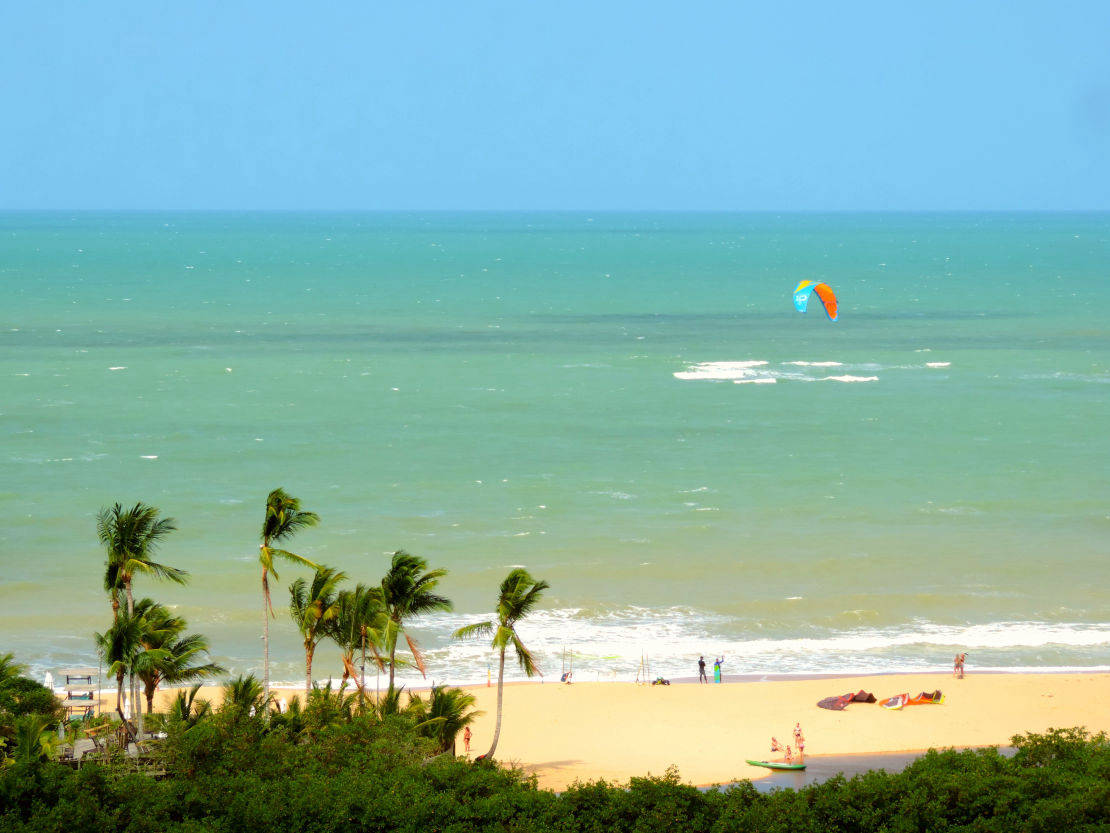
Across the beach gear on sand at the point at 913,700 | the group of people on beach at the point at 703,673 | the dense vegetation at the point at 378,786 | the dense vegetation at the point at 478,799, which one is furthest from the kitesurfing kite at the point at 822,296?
the dense vegetation at the point at 478,799

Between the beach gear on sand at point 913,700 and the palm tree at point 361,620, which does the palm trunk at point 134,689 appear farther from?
the beach gear on sand at point 913,700

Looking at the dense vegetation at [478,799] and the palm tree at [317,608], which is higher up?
the palm tree at [317,608]

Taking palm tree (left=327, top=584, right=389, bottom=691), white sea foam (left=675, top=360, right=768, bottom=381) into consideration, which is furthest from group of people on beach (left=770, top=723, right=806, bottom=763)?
white sea foam (left=675, top=360, right=768, bottom=381)

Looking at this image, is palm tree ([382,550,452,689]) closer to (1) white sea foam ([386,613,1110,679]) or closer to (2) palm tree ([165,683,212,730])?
(2) palm tree ([165,683,212,730])

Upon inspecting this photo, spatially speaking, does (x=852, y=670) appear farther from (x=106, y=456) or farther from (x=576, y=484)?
(x=106, y=456)

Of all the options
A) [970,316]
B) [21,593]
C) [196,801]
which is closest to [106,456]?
[21,593]
